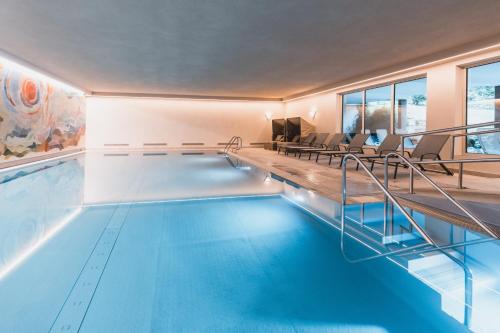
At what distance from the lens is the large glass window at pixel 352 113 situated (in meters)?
11.8

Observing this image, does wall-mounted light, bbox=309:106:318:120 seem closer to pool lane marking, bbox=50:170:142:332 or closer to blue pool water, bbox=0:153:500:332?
blue pool water, bbox=0:153:500:332

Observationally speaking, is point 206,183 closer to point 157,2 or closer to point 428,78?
point 157,2

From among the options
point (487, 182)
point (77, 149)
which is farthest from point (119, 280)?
point (77, 149)

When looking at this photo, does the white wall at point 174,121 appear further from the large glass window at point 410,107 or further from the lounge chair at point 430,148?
the lounge chair at point 430,148

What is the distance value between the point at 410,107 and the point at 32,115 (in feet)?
37.0

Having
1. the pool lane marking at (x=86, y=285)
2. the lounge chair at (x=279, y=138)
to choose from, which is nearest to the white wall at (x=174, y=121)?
the lounge chair at (x=279, y=138)

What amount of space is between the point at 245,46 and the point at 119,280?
5609 millimetres

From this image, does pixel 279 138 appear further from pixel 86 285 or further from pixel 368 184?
pixel 86 285

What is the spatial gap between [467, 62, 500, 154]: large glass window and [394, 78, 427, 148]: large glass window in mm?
1284

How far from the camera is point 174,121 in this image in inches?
Result: 676

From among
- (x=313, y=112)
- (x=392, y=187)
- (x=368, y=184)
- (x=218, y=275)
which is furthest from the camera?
(x=313, y=112)

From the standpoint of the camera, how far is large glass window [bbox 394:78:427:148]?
29.4ft

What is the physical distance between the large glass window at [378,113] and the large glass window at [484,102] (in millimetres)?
2750

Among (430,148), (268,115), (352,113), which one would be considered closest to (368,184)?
(430,148)
